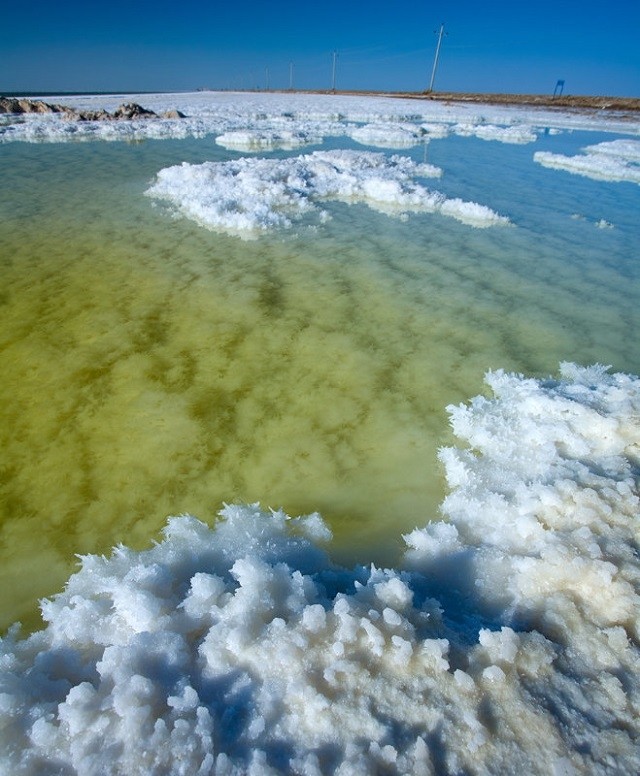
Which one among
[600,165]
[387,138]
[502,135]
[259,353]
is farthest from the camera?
[502,135]

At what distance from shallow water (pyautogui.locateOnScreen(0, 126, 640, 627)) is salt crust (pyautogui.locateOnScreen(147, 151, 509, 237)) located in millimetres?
472

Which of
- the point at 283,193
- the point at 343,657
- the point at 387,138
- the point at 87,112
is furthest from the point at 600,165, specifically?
the point at 87,112

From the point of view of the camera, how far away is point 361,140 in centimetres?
1631

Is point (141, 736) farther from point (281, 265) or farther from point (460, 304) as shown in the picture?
point (281, 265)

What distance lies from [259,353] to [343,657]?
103 inches

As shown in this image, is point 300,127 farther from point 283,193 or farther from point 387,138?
point 283,193

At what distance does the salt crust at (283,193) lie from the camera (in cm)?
691

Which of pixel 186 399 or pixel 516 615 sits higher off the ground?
pixel 516 615

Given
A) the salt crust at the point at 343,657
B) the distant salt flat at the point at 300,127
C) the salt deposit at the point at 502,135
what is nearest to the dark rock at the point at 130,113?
the distant salt flat at the point at 300,127

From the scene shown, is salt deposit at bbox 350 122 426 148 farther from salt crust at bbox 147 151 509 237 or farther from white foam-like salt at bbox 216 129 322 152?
salt crust at bbox 147 151 509 237

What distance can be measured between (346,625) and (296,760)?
372mm

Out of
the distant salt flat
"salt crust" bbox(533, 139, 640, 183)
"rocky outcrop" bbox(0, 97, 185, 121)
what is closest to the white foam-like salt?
the distant salt flat

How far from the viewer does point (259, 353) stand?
3746mm

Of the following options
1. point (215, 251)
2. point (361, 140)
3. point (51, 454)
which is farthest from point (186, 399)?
point (361, 140)
